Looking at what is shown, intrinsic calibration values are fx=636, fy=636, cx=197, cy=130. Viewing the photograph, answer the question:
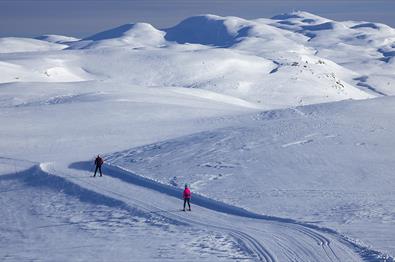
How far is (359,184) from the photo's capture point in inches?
873

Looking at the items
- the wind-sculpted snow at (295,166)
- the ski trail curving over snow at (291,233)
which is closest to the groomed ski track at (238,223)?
the ski trail curving over snow at (291,233)

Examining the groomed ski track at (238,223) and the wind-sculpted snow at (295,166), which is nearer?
the groomed ski track at (238,223)

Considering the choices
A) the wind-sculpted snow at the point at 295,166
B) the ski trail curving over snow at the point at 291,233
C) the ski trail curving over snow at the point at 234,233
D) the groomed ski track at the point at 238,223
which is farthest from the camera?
the wind-sculpted snow at the point at 295,166

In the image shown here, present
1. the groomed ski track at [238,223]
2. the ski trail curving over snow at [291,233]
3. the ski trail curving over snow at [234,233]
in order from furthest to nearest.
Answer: the ski trail curving over snow at [234,233] < the groomed ski track at [238,223] < the ski trail curving over snow at [291,233]

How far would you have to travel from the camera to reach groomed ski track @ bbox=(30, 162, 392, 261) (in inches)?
601

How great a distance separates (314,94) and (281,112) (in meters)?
64.5

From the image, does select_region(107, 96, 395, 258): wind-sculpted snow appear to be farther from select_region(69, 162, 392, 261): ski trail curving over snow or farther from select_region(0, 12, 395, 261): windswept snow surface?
select_region(69, 162, 392, 261): ski trail curving over snow

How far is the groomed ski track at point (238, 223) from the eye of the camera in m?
15.3

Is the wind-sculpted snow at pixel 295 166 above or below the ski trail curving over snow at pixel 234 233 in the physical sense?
above

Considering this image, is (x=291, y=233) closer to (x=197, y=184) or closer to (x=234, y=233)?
(x=234, y=233)

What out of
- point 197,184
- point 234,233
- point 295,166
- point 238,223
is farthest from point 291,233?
point 295,166

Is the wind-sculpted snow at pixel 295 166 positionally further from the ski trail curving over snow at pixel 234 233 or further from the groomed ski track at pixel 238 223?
the ski trail curving over snow at pixel 234 233

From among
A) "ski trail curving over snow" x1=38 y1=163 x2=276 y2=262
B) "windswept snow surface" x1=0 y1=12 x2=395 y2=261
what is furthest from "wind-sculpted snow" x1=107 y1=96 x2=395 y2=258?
"ski trail curving over snow" x1=38 y1=163 x2=276 y2=262

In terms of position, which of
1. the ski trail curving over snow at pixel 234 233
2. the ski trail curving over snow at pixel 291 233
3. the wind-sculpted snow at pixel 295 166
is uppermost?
the wind-sculpted snow at pixel 295 166
